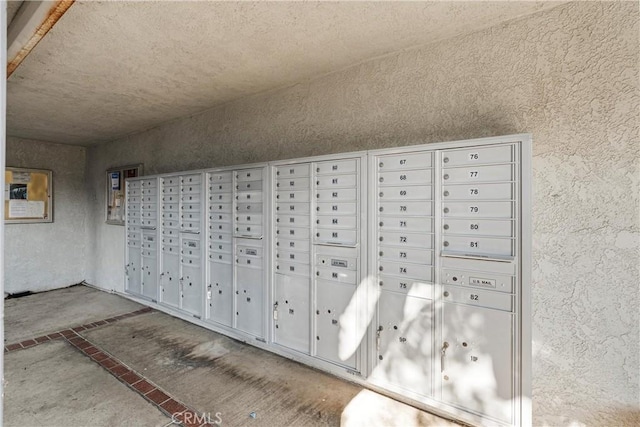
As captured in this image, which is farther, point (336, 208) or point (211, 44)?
point (336, 208)

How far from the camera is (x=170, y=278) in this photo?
13.7ft

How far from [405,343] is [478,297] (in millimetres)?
630

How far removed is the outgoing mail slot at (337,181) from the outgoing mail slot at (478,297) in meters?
1.04

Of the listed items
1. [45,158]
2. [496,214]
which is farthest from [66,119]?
[496,214]

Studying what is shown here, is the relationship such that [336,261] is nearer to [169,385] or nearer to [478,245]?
[478,245]

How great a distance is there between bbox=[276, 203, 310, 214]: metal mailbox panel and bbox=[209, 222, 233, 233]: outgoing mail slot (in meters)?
0.72

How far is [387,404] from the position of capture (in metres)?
2.37

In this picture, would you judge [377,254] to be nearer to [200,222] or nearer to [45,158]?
[200,222]

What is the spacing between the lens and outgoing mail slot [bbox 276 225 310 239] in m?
2.81

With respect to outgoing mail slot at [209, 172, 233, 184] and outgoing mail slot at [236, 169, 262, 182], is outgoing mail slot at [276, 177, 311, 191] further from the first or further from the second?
outgoing mail slot at [209, 172, 233, 184]

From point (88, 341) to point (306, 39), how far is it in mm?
3921

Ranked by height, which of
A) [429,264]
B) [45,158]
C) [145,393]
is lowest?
[145,393]

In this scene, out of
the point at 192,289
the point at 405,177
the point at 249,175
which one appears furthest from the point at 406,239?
the point at 192,289

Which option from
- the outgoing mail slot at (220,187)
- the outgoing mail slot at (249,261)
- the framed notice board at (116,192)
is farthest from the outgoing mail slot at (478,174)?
the framed notice board at (116,192)
